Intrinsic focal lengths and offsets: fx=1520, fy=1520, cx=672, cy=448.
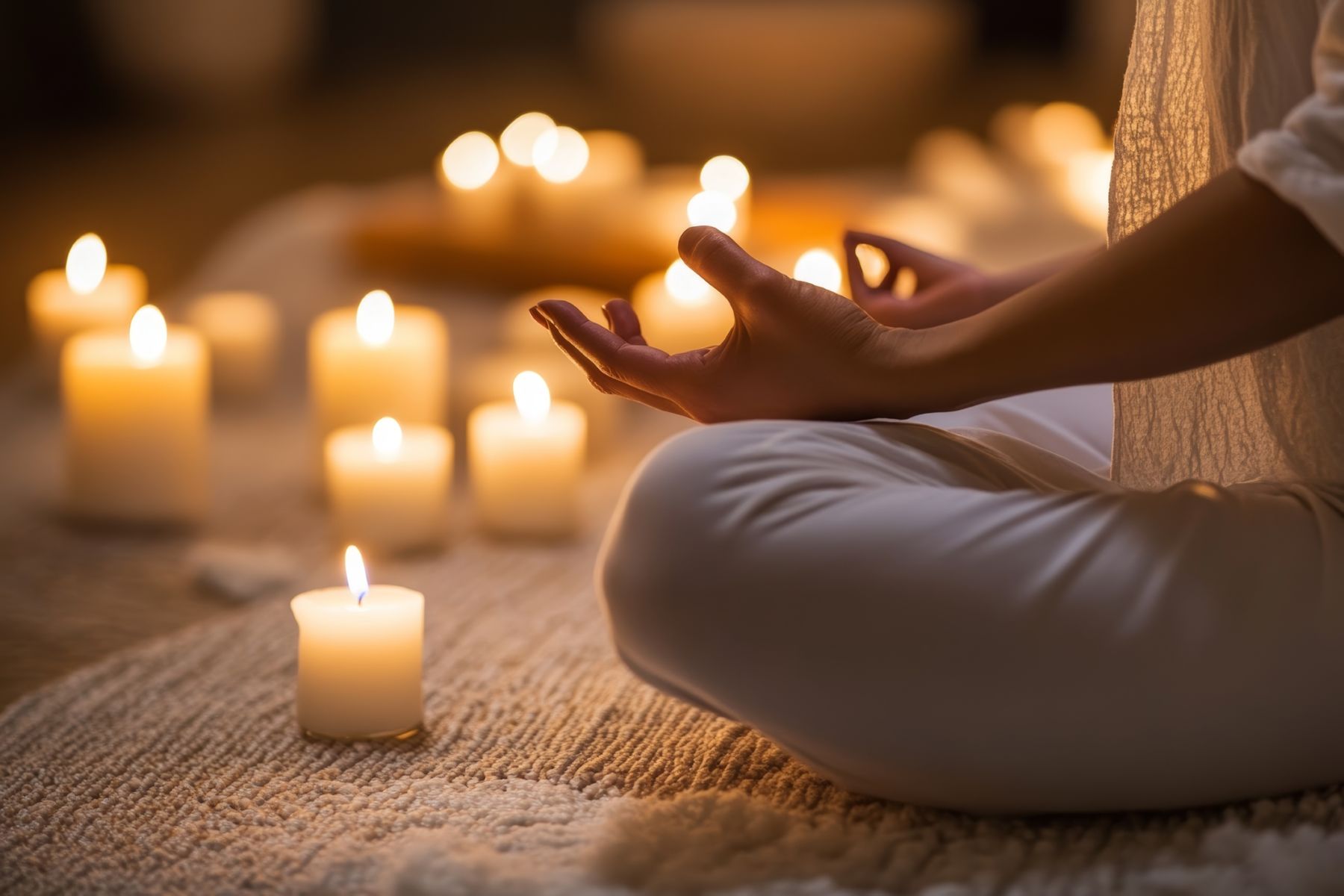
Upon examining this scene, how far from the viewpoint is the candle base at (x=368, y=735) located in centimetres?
103

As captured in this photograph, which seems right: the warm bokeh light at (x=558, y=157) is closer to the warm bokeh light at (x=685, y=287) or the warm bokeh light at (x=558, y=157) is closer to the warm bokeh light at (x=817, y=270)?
the warm bokeh light at (x=685, y=287)

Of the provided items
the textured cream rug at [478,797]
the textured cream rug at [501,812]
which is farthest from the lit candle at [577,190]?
the textured cream rug at [501,812]

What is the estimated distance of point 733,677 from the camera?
2.62 feet

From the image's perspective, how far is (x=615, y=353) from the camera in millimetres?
952

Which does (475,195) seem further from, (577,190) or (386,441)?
(386,441)

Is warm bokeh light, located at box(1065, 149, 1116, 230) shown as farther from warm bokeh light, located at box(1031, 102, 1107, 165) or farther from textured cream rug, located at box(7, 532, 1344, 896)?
textured cream rug, located at box(7, 532, 1344, 896)

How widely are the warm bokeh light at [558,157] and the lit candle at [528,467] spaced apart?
84cm

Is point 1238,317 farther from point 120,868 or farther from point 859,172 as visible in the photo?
point 859,172

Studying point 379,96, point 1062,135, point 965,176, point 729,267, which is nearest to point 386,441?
point 729,267

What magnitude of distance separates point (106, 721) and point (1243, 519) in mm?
762

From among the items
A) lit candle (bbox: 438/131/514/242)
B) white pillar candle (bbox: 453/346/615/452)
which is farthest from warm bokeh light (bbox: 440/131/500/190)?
white pillar candle (bbox: 453/346/615/452)

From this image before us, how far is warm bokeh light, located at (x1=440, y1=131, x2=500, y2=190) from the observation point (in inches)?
90.9

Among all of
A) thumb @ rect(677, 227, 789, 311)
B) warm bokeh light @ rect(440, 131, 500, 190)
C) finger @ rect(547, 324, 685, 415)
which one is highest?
warm bokeh light @ rect(440, 131, 500, 190)

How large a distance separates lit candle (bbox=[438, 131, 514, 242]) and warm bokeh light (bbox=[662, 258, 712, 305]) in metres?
0.48
